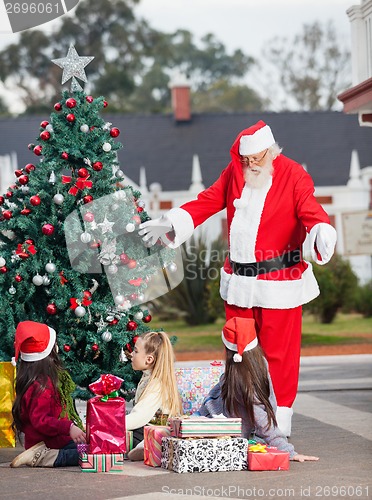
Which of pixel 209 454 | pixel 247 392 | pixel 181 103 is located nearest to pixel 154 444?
pixel 209 454

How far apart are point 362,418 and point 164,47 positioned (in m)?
45.3

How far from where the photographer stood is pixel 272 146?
6949 mm

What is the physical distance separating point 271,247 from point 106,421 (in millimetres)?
1604

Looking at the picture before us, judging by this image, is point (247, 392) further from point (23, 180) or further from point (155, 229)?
point (23, 180)

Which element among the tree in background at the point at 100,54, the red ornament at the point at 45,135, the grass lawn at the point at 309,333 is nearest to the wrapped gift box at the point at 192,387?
the red ornament at the point at 45,135

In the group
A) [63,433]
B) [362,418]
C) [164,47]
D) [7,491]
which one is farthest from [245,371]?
[164,47]

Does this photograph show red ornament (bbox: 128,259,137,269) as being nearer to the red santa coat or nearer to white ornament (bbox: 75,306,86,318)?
white ornament (bbox: 75,306,86,318)

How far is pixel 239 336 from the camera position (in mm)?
6129

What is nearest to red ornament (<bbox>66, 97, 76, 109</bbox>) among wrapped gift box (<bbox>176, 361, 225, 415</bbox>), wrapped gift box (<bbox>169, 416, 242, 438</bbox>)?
wrapped gift box (<bbox>176, 361, 225, 415</bbox>)

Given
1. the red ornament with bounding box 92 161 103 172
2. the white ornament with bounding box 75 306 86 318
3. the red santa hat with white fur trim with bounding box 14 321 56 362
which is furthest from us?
the red ornament with bounding box 92 161 103 172

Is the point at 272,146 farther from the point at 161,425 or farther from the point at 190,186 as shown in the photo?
the point at 190,186

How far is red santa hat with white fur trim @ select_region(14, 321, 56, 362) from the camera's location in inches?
246

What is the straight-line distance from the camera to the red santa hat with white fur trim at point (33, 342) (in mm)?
6260

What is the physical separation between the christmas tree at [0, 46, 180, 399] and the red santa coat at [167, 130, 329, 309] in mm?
840
